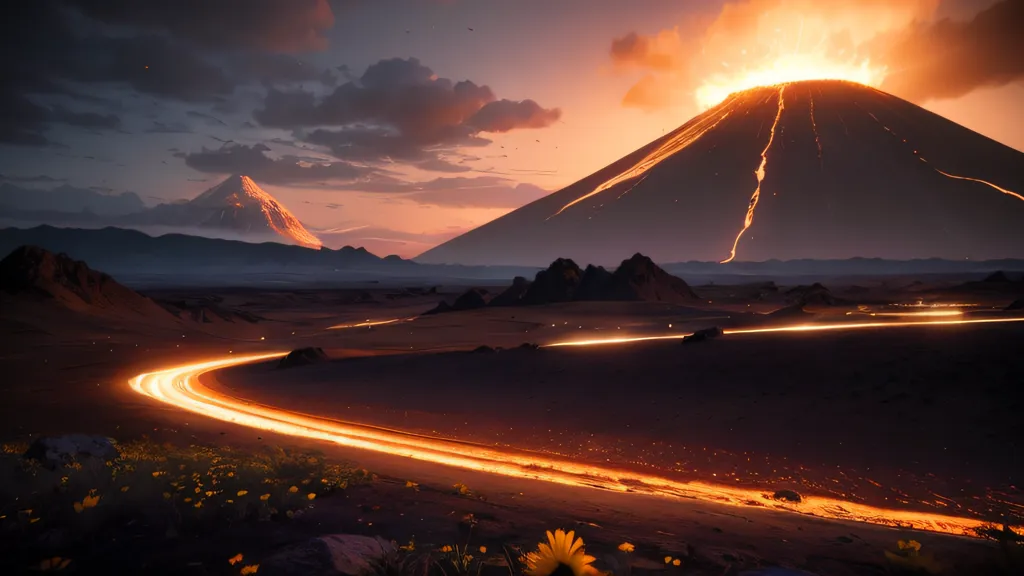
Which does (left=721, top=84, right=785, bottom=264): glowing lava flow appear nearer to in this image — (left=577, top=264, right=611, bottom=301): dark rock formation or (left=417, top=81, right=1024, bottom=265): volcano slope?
(left=417, top=81, right=1024, bottom=265): volcano slope

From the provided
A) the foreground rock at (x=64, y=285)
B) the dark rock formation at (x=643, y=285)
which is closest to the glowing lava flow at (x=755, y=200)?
the dark rock formation at (x=643, y=285)

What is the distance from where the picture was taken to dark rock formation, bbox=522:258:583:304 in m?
55.7

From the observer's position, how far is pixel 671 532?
6988 millimetres

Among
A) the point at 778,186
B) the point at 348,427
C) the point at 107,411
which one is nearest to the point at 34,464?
the point at 348,427

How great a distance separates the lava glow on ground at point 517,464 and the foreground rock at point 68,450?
478 cm

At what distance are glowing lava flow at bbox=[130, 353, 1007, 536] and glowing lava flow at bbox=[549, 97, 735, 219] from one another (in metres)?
165

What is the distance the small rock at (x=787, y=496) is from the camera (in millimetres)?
10281

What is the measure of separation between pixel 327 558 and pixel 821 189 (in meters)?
177

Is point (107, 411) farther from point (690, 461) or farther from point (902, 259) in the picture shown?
point (902, 259)

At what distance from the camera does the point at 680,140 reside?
180m

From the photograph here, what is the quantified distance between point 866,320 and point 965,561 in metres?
29.3

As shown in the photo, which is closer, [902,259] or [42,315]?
[42,315]

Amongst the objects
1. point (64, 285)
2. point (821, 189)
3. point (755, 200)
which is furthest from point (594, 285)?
point (821, 189)

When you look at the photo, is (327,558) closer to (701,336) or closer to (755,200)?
(701,336)
